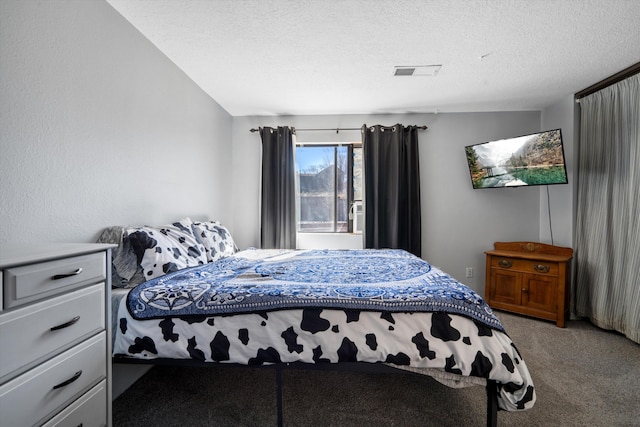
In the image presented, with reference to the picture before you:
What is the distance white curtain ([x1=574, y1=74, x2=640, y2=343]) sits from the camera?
8.02 feet

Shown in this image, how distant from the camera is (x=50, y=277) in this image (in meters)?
0.98

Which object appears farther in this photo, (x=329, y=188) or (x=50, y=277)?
(x=329, y=188)

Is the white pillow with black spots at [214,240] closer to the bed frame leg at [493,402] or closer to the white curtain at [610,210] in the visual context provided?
the bed frame leg at [493,402]

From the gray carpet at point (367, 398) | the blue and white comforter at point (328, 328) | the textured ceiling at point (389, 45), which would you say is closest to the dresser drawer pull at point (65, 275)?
the blue and white comforter at point (328, 328)

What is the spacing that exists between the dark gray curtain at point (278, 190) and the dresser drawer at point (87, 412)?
2.47 m

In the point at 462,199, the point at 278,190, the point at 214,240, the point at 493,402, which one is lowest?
the point at 493,402

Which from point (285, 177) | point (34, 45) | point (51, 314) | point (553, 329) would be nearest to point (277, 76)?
point (285, 177)

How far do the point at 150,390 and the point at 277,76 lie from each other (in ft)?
8.70

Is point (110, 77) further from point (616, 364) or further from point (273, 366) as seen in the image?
point (616, 364)

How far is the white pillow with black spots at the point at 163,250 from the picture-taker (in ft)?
5.53

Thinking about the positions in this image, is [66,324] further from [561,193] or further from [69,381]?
[561,193]

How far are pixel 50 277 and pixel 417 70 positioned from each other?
2846 millimetres

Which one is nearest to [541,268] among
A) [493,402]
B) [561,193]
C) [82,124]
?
[561,193]

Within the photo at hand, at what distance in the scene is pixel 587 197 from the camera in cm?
292
